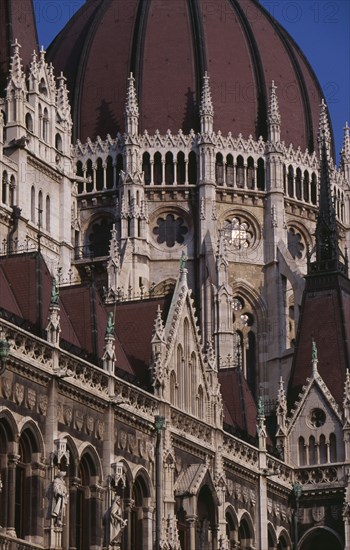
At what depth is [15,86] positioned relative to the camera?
70438mm

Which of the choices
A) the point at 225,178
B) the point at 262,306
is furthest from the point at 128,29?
the point at 262,306

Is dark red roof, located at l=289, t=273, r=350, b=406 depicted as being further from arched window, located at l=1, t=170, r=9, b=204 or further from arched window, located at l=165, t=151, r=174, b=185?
arched window, located at l=165, t=151, r=174, b=185

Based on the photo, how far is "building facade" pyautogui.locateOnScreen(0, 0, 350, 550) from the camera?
50906mm

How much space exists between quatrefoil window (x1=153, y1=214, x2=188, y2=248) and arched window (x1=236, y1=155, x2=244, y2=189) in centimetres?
326

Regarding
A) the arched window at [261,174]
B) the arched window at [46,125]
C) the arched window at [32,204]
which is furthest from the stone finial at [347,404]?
the arched window at [261,174]

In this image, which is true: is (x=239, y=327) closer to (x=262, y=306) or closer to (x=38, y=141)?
(x=262, y=306)

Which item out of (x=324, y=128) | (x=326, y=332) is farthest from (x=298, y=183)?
(x=326, y=332)

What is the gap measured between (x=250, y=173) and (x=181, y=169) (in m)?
3.42

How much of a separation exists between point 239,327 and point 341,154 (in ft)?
44.7

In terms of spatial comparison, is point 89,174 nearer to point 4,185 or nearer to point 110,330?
point 4,185

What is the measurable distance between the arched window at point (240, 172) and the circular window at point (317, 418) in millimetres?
21067

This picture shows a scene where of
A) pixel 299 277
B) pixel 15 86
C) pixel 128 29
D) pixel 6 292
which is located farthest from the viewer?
pixel 128 29

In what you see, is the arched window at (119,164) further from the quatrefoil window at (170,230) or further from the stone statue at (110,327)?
the stone statue at (110,327)

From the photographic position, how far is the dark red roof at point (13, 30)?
72.3 m
